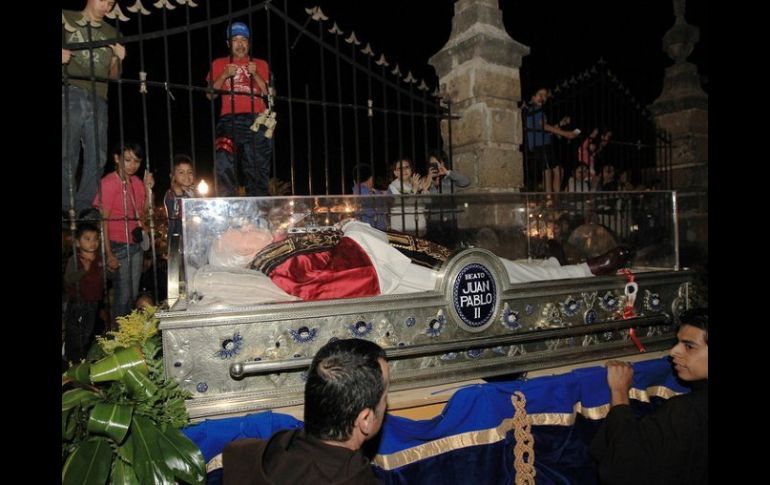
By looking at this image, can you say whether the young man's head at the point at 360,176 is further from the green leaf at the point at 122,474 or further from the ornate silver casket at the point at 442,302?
the green leaf at the point at 122,474

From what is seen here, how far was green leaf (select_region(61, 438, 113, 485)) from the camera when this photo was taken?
1.94m

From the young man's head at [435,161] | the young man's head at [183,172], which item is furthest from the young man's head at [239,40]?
the young man's head at [435,161]

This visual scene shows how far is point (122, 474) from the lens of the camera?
82.6 inches

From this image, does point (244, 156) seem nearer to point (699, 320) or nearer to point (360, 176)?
point (360, 176)

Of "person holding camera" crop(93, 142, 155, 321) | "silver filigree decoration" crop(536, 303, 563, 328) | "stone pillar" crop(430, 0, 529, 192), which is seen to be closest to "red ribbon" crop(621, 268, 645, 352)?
"silver filigree decoration" crop(536, 303, 563, 328)

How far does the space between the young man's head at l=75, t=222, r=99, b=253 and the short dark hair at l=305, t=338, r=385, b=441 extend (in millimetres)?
3570

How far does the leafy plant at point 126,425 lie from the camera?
2.05 m

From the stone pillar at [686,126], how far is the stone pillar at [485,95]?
3.90 metres

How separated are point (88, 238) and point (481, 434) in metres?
3.87

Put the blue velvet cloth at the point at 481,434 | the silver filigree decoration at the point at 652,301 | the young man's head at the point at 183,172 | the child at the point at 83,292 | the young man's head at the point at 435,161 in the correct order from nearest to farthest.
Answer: the blue velvet cloth at the point at 481,434 → the silver filigree decoration at the point at 652,301 → the child at the point at 83,292 → the young man's head at the point at 183,172 → the young man's head at the point at 435,161

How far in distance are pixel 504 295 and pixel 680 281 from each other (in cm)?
176

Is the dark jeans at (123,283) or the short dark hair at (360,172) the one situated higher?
the short dark hair at (360,172)

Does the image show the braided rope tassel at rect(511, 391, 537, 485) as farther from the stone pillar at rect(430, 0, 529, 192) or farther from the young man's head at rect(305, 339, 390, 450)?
the stone pillar at rect(430, 0, 529, 192)


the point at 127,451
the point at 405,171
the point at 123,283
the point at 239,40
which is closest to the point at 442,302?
the point at 127,451
